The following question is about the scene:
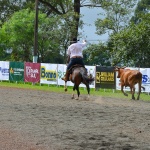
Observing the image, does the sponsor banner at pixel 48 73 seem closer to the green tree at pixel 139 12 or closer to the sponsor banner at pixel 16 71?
the sponsor banner at pixel 16 71

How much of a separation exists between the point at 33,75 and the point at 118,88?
7.89 meters

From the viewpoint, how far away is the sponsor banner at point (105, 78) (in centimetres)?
3044

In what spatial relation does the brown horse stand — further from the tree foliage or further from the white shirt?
the tree foliage

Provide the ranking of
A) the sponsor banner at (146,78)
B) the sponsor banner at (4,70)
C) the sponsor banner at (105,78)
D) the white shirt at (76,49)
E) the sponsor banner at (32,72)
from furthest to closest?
1. the sponsor banner at (4,70)
2. the sponsor banner at (32,72)
3. the sponsor banner at (105,78)
4. the sponsor banner at (146,78)
5. the white shirt at (76,49)

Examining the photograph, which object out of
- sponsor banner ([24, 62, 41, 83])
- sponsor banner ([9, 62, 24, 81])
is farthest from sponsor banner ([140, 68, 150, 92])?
sponsor banner ([9, 62, 24, 81])

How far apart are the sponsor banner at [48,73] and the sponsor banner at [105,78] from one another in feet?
12.8

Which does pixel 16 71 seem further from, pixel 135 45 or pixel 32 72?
pixel 135 45

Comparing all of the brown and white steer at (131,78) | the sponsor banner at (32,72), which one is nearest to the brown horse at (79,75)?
the brown and white steer at (131,78)

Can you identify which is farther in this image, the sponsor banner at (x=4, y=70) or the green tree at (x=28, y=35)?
the green tree at (x=28, y=35)

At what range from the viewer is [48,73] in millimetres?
34438

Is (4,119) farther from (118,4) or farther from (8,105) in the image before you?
(118,4)

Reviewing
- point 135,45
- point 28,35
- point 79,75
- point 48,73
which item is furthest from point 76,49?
point 28,35

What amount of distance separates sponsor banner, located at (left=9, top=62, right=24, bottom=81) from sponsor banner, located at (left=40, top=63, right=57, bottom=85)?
7.96 feet

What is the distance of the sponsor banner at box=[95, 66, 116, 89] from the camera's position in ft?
99.9
